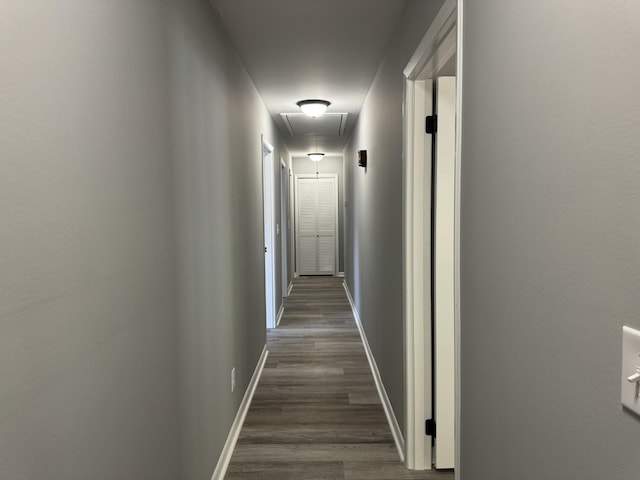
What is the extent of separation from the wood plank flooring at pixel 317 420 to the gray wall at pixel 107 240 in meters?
0.52

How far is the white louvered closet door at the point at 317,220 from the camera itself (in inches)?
350

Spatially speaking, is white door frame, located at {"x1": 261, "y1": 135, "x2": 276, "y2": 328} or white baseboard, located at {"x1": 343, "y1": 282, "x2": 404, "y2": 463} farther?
white door frame, located at {"x1": 261, "y1": 135, "x2": 276, "y2": 328}

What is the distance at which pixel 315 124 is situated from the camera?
5430 millimetres

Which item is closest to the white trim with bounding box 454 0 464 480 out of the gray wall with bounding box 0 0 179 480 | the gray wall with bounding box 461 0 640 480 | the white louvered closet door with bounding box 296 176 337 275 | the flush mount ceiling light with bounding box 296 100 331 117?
the gray wall with bounding box 461 0 640 480

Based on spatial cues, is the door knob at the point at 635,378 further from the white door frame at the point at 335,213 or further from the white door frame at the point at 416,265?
the white door frame at the point at 335,213

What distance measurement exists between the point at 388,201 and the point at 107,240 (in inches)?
80.9

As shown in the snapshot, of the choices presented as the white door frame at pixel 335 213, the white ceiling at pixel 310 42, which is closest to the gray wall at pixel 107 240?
the white ceiling at pixel 310 42

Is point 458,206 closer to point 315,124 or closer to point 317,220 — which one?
point 315,124

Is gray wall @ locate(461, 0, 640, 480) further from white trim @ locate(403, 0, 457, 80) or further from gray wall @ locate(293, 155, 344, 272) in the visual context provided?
gray wall @ locate(293, 155, 344, 272)

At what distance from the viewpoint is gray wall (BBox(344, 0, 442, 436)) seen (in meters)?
2.33

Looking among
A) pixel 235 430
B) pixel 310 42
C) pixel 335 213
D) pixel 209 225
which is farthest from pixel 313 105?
pixel 335 213

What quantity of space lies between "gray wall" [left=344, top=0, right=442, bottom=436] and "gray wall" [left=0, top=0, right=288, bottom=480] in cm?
100

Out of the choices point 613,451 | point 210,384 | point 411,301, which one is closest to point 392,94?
point 411,301

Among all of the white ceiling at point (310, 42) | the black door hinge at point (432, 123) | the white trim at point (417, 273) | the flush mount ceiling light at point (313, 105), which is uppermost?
the white ceiling at point (310, 42)
